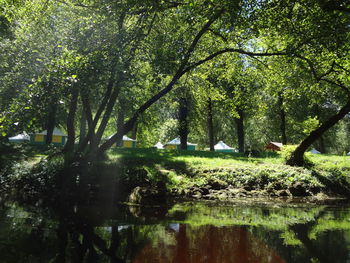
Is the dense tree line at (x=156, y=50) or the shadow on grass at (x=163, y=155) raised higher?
the dense tree line at (x=156, y=50)

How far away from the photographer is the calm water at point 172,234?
487 cm

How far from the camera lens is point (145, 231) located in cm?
642

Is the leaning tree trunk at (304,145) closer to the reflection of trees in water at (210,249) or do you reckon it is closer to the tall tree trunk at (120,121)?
the tall tree trunk at (120,121)

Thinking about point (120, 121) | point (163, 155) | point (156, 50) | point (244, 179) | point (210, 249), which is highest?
point (156, 50)

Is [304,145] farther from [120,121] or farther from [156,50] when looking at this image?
[120,121]

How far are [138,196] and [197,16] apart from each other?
7.04 m

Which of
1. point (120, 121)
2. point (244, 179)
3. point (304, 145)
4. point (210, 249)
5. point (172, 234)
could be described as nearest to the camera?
point (210, 249)

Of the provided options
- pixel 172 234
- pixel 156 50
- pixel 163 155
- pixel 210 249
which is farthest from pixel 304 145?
pixel 210 249

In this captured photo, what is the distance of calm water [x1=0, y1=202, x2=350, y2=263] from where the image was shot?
487 cm

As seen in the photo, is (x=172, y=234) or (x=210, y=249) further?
(x=172, y=234)

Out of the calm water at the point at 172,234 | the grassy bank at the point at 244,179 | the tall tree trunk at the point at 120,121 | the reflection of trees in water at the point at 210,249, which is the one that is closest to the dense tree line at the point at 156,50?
the tall tree trunk at the point at 120,121

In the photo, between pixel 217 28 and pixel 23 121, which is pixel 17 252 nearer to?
pixel 23 121

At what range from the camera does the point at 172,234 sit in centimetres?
617

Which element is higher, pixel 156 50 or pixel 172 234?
pixel 156 50
